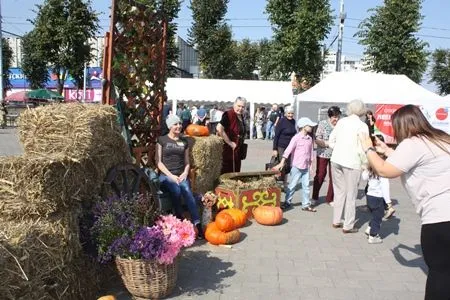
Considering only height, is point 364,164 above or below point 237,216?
above

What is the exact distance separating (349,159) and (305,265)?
204 cm

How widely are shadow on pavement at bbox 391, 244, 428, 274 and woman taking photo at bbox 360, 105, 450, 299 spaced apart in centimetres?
207

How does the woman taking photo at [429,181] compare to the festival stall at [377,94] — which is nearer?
the woman taking photo at [429,181]

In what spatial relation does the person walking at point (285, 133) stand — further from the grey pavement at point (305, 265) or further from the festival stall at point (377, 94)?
the festival stall at point (377, 94)

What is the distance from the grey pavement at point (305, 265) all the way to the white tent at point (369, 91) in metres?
10.7

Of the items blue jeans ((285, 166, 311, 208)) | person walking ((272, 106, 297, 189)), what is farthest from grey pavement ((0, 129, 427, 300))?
person walking ((272, 106, 297, 189))

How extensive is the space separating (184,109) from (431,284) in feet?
66.1

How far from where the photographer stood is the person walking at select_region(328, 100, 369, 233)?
688 cm

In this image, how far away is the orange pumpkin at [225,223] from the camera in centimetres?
624

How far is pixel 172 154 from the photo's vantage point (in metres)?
6.42

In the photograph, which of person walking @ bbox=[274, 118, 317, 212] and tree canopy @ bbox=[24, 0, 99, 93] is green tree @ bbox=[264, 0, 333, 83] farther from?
person walking @ bbox=[274, 118, 317, 212]

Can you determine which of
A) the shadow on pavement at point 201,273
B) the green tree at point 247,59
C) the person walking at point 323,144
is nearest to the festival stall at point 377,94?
the person walking at point 323,144

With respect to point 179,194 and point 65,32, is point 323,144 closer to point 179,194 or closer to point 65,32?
point 179,194

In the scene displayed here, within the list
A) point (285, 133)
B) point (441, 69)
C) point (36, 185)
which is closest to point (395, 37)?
point (285, 133)
